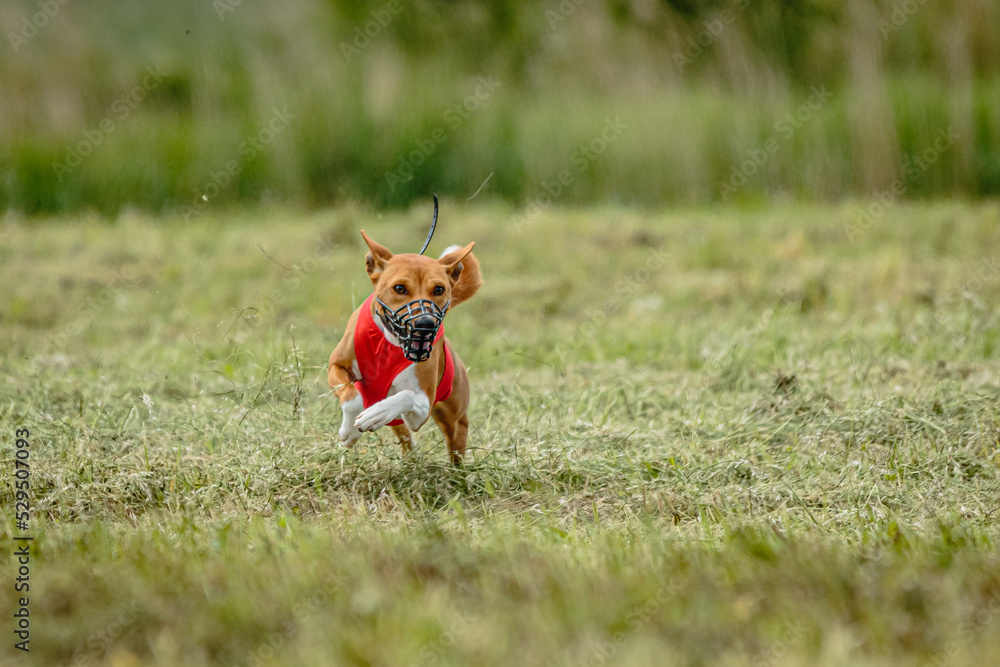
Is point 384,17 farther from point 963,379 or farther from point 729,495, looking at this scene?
Answer: point 729,495

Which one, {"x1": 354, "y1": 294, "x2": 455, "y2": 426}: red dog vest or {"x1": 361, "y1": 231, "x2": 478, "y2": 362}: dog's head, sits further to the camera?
{"x1": 354, "y1": 294, "x2": 455, "y2": 426}: red dog vest

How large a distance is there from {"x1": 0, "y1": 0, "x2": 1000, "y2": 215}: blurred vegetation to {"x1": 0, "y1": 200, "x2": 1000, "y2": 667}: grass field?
5.08 ft

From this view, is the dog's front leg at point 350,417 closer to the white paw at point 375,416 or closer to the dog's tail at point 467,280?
the white paw at point 375,416

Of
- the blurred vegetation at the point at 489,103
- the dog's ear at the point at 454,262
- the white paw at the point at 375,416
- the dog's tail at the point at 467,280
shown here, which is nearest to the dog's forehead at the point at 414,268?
the dog's ear at the point at 454,262

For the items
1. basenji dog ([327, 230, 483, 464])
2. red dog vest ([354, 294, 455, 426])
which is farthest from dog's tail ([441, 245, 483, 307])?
red dog vest ([354, 294, 455, 426])

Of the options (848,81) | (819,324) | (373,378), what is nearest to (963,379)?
(819,324)

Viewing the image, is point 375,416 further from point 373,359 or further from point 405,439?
point 405,439

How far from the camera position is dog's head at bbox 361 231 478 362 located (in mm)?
2824

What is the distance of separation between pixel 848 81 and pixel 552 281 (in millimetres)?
4079

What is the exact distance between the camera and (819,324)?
5840mm

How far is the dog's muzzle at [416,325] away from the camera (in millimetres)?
2805

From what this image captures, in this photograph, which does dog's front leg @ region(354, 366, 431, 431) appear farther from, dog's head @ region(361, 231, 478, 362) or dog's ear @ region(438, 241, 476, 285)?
dog's ear @ region(438, 241, 476, 285)

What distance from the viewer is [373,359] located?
3.05 metres

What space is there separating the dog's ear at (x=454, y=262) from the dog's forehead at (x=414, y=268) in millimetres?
107
